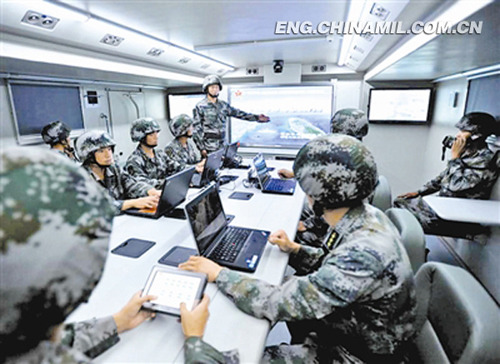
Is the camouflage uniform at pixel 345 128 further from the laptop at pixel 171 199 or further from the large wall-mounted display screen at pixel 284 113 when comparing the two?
the large wall-mounted display screen at pixel 284 113

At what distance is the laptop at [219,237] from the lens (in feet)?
4.02

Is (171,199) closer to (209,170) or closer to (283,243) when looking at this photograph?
(209,170)

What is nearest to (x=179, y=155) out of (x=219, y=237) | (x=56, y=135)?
(x=56, y=135)

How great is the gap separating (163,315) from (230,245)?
0.50m

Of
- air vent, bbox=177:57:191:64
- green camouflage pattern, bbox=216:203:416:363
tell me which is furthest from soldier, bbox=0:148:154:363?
air vent, bbox=177:57:191:64

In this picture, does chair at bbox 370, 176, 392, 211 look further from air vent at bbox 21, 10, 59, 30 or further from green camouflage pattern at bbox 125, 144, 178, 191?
air vent at bbox 21, 10, 59, 30

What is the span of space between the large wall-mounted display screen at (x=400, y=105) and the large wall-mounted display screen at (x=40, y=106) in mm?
4334

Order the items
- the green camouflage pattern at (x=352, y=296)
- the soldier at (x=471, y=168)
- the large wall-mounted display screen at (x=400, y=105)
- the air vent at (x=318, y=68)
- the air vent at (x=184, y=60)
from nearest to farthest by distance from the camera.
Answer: the green camouflage pattern at (x=352, y=296) < the soldier at (x=471, y=168) < the air vent at (x=184, y=60) < the large wall-mounted display screen at (x=400, y=105) < the air vent at (x=318, y=68)

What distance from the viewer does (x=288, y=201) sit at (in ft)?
7.08

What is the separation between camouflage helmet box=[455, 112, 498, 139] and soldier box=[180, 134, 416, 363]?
6.64 ft

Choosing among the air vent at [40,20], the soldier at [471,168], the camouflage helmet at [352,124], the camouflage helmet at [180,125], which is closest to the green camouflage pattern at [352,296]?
the camouflage helmet at [352,124]

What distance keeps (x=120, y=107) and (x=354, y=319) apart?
4.48 meters

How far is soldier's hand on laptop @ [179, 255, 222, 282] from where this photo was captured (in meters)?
1.08

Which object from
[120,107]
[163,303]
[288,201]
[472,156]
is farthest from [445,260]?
[120,107]
